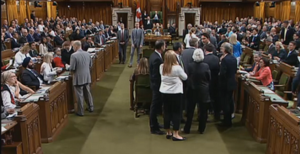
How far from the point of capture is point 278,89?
21.4 feet

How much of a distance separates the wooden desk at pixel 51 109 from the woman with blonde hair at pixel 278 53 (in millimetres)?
5318

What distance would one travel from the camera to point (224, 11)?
2203 cm

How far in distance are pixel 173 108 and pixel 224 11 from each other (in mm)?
18733

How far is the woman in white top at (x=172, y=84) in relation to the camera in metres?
4.44

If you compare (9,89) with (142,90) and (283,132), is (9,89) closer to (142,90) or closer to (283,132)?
(142,90)

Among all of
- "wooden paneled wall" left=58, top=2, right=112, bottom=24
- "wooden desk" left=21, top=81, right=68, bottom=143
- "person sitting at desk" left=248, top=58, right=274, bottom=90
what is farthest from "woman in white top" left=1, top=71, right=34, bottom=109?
"wooden paneled wall" left=58, top=2, right=112, bottom=24

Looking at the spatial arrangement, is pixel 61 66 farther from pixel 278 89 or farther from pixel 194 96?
pixel 278 89

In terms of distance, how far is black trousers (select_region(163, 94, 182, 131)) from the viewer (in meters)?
4.58

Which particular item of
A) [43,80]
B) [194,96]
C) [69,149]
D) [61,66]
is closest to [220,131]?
[194,96]

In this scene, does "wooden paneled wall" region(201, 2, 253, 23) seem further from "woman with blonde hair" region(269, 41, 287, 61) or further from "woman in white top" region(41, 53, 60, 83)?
"woman in white top" region(41, 53, 60, 83)

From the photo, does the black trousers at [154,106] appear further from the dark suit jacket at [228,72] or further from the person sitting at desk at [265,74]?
the person sitting at desk at [265,74]

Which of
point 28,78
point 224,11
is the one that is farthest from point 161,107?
point 224,11

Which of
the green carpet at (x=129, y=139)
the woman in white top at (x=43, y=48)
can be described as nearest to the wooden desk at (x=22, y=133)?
the green carpet at (x=129, y=139)

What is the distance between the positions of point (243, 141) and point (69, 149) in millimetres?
2677
